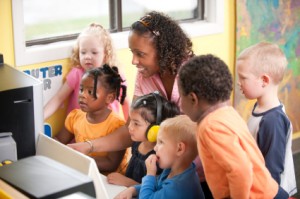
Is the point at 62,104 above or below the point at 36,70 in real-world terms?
below

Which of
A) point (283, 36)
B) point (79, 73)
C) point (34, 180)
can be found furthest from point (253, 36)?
point (34, 180)

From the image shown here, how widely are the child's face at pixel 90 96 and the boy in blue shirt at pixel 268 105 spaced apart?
0.69 m

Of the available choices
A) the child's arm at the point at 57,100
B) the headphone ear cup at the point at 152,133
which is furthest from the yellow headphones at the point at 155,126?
the child's arm at the point at 57,100

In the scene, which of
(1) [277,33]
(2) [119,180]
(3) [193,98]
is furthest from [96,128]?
(1) [277,33]

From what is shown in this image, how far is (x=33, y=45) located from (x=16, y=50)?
0.18 m

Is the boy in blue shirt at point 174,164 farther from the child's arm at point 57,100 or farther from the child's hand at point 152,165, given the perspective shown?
the child's arm at point 57,100

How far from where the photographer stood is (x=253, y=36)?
3.58 metres

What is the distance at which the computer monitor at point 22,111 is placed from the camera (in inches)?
53.4

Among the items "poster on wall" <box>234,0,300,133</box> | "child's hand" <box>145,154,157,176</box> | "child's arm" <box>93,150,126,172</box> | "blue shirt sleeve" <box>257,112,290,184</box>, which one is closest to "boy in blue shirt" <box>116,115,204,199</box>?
"child's hand" <box>145,154,157,176</box>

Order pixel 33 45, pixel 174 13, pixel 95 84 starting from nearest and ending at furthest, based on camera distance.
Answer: pixel 95 84
pixel 33 45
pixel 174 13

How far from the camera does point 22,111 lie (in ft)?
4.56

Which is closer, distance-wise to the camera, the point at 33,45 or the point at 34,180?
the point at 34,180

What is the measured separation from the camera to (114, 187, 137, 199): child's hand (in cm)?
181

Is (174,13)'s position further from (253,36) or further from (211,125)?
(211,125)
